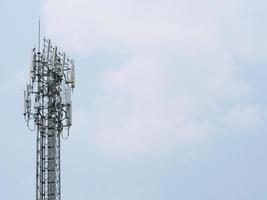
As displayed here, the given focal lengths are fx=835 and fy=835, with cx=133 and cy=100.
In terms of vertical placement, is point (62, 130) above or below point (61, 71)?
below

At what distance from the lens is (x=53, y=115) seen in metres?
52.6

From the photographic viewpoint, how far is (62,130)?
52625mm

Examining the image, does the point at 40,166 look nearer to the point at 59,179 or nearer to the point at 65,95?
the point at 59,179

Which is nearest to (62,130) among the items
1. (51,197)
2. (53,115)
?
(53,115)

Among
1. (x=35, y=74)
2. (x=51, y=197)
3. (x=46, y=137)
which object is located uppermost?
(x=35, y=74)

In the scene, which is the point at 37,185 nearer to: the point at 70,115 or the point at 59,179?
the point at 59,179

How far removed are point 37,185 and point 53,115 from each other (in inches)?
181

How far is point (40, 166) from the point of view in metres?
51.3

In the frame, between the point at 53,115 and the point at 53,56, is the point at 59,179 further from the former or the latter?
the point at 53,56

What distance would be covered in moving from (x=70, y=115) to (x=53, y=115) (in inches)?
46.6

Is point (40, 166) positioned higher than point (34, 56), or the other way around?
point (34, 56)

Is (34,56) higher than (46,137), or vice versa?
(34,56)

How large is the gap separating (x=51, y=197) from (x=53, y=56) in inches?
363

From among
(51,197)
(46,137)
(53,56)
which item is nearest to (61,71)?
(53,56)
